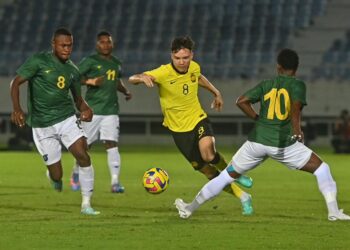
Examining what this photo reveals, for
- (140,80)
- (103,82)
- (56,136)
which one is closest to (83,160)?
(56,136)

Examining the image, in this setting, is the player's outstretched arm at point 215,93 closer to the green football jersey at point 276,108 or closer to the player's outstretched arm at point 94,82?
the green football jersey at point 276,108

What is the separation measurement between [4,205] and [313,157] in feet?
14.7

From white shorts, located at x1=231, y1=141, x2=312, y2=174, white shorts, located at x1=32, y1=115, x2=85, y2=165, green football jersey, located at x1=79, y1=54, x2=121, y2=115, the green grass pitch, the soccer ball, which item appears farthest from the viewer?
green football jersey, located at x1=79, y1=54, x2=121, y2=115

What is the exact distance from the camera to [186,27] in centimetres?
4131

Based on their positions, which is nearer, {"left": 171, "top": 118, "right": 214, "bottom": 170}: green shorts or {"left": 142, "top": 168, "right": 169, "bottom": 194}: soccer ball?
{"left": 142, "top": 168, "right": 169, "bottom": 194}: soccer ball

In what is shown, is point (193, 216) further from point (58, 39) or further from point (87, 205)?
point (58, 39)

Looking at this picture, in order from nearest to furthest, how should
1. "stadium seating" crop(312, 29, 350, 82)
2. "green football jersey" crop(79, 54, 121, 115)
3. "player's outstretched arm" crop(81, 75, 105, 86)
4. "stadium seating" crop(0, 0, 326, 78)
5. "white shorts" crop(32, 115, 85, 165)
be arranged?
"white shorts" crop(32, 115, 85, 165)
"player's outstretched arm" crop(81, 75, 105, 86)
"green football jersey" crop(79, 54, 121, 115)
"stadium seating" crop(312, 29, 350, 82)
"stadium seating" crop(0, 0, 326, 78)

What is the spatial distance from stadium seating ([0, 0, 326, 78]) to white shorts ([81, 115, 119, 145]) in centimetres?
2093

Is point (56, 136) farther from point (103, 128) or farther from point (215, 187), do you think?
point (103, 128)

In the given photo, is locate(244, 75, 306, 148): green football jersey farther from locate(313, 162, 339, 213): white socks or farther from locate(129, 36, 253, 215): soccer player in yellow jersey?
locate(129, 36, 253, 215): soccer player in yellow jersey

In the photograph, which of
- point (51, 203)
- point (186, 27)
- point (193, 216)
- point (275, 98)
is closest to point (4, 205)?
point (51, 203)

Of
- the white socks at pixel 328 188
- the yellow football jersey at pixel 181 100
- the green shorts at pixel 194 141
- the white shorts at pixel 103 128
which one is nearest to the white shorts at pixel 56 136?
the yellow football jersey at pixel 181 100

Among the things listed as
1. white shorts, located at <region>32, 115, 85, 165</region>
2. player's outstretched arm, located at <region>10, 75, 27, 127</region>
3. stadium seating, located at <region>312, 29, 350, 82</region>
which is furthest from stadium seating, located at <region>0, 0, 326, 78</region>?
player's outstretched arm, located at <region>10, 75, 27, 127</region>

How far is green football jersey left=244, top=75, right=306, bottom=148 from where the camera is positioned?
38.3 ft
